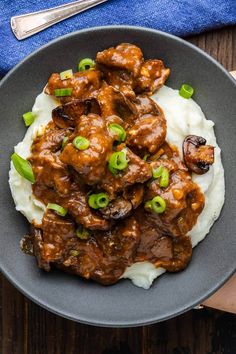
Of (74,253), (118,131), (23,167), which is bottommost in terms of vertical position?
(74,253)

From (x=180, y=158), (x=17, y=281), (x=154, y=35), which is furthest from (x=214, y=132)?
(x=17, y=281)

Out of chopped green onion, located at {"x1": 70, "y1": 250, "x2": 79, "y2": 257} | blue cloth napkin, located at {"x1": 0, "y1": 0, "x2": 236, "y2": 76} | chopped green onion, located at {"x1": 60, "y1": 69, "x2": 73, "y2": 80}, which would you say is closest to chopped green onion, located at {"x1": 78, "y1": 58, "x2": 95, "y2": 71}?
chopped green onion, located at {"x1": 60, "y1": 69, "x2": 73, "y2": 80}

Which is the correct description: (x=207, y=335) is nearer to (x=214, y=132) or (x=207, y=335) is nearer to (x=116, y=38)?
(x=214, y=132)

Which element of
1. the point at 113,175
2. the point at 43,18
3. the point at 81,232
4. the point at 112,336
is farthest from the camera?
the point at 112,336

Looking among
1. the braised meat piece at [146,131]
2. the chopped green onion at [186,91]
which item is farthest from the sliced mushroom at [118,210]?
the chopped green onion at [186,91]

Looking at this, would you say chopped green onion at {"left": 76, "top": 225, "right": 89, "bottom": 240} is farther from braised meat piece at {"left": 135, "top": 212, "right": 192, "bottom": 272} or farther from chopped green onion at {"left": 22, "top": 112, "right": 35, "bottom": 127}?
chopped green onion at {"left": 22, "top": 112, "right": 35, "bottom": 127}

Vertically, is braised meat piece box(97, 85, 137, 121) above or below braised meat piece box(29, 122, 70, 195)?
above

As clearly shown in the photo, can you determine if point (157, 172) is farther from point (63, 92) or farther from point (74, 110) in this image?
point (63, 92)

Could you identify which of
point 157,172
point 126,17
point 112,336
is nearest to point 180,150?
point 157,172
